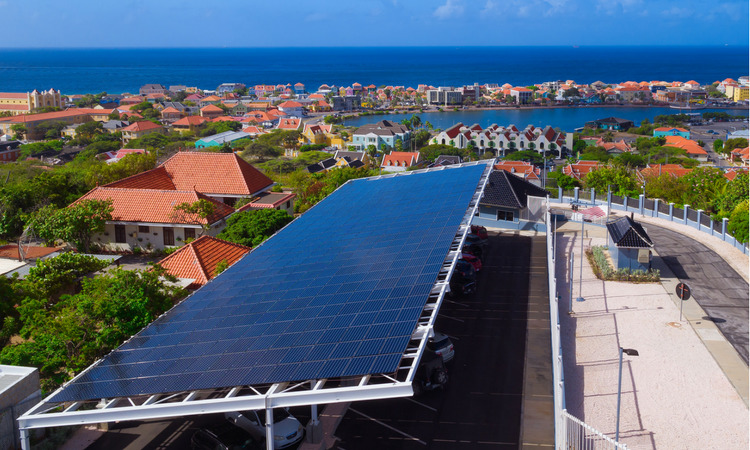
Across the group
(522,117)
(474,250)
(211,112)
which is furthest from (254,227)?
(522,117)

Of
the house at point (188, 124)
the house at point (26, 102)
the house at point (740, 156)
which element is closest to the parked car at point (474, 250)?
the house at point (740, 156)

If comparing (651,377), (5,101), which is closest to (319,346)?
(651,377)

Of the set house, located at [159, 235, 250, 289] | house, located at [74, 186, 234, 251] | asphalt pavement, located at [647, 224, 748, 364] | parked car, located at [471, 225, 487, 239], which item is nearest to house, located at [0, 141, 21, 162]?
house, located at [74, 186, 234, 251]

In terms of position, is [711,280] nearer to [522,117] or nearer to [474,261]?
[474,261]

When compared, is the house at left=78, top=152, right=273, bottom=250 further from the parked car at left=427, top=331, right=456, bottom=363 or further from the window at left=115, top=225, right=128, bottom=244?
the parked car at left=427, top=331, right=456, bottom=363

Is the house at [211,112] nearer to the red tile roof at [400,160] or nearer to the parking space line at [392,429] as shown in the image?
the red tile roof at [400,160]
